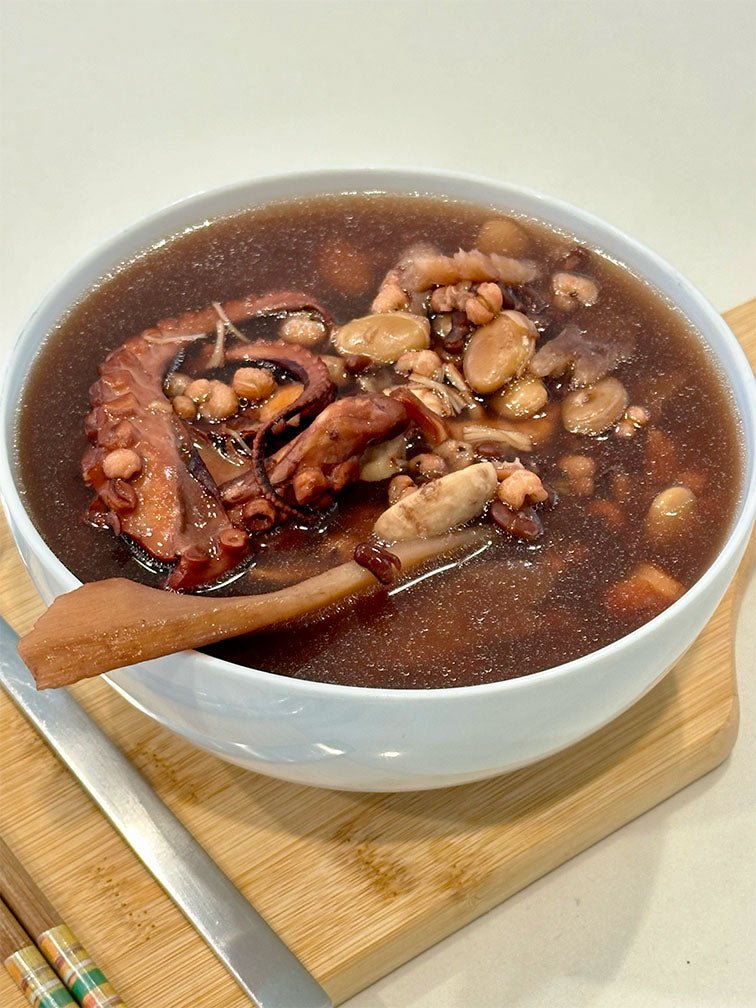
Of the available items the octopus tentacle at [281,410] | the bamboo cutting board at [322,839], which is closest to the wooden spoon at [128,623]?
the octopus tentacle at [281,410]

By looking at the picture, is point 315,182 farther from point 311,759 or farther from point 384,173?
point 311,759

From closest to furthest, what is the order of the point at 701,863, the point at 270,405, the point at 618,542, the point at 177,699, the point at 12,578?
the point at 177,699
the point at 618,542
the point at 270,405
the point at 701,863
the point at 12,578

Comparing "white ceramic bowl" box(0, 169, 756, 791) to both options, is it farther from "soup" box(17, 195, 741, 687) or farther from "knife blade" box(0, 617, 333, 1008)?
"knife blade" box(0, 617, 333, 1008)

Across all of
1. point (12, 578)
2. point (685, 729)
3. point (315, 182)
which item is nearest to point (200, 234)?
point (315, 182)

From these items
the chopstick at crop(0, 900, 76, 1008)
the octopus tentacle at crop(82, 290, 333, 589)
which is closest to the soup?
the octopus tentacle at crop(82, 290, 333, 589)

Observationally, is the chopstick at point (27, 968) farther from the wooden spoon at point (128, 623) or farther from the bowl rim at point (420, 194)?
the wooden spoon at point (128, 623)
